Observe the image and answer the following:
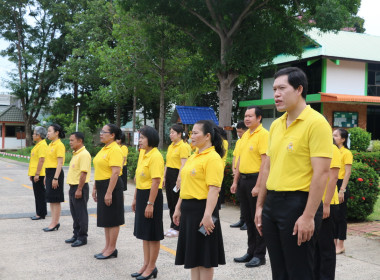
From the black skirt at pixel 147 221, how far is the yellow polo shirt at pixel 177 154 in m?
2.33

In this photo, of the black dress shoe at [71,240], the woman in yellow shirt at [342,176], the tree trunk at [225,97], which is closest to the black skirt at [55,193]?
the black dress shoe at [71,240]

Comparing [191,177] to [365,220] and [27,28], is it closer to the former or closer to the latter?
[365,220]

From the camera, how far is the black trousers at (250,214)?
5289mm

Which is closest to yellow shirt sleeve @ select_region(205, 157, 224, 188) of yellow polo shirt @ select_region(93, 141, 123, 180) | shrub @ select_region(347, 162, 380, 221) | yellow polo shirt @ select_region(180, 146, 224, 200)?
yellow polo shirt @ select_region(180, 146, 224, 200)

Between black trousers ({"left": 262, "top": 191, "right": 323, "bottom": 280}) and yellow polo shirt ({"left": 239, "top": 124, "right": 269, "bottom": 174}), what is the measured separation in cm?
283

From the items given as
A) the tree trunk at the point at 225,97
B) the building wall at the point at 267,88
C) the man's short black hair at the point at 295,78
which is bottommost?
the man's short black hair at the point at 295,78

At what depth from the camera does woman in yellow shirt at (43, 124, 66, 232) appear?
7090 millimetres

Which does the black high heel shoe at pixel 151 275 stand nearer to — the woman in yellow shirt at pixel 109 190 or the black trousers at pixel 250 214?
the woman in yellow shirt at pixel 109 190

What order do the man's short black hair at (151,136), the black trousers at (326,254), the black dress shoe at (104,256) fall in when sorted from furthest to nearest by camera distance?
the black dress shoe at (104,256) → the man's short black hair at (151,136) → the black trousers at (326,254)

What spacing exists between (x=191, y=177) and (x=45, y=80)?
1390 inches

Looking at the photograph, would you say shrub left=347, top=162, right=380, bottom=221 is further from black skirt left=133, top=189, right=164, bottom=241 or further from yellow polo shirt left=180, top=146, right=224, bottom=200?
yellow polo shirt left=180, top=146, right=224, bottom=200

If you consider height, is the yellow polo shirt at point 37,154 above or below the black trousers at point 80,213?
above

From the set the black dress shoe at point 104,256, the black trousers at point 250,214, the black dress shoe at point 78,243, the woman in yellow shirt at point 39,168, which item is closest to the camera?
the black trousers at point 250,214

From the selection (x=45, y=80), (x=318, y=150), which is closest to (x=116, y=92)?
(x=45, y=80)
